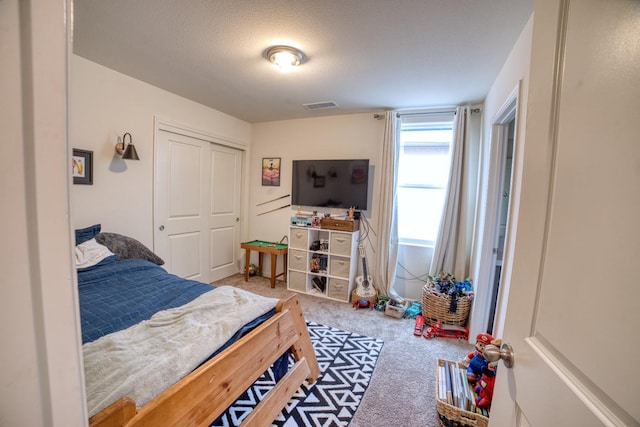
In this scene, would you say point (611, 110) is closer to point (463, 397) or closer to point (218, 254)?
point (463, 397)

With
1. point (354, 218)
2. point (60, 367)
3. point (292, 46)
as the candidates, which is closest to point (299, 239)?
point (354, 218)

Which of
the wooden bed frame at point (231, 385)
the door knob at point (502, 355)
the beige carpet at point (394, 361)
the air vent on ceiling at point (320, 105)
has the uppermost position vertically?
the air vent on ceiling at point (320, 105)

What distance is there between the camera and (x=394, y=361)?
2154 millimetres

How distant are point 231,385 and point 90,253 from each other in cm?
179

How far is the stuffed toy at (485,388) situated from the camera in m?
1.42

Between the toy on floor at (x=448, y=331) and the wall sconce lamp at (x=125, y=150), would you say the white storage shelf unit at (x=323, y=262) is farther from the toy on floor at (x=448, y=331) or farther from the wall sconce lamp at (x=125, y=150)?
the wall sconce lamp at (x=125, y=150)

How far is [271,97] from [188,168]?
4.61ft

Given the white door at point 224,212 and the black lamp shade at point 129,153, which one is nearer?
the black lamp shade at point 129,153

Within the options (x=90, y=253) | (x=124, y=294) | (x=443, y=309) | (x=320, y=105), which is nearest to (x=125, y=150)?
(x=90, y=253)

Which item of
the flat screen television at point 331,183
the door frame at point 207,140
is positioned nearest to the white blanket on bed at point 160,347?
the door frame at point 207,140

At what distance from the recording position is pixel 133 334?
4.09ft

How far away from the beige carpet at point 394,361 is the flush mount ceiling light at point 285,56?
2483mm

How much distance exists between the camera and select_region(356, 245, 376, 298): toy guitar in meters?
3.20

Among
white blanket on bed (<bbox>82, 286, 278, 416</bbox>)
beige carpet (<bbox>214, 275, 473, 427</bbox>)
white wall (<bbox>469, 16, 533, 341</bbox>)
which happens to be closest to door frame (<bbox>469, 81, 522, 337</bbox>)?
white wall (<bbox>469, 16, 533, 341</bbox>)
